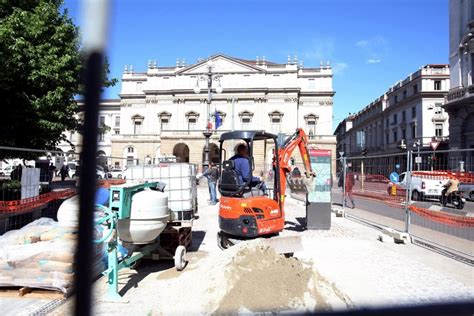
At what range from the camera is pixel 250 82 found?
61.5 meters

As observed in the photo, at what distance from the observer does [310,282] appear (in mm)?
4473

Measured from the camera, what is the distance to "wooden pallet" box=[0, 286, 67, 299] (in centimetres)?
470

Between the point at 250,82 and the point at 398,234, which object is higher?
the point at 250,82

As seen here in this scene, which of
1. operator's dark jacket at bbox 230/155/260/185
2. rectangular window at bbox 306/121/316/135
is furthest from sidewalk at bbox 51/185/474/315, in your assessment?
rectangular window at bbox 306/121/316/135

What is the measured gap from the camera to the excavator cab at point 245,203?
654 centimetres

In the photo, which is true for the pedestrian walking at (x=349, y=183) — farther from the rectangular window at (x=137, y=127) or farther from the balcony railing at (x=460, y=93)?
the rectangular window at (x=137, y=127)

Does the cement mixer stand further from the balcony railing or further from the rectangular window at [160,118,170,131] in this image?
the rectangular window at [160,118,170,131]

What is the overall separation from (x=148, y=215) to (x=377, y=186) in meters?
10.7

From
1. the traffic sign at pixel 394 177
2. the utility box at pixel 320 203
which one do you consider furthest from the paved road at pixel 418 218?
the utility box at pixel 320 203

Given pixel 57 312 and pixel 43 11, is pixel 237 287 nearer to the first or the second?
pixel 57 312

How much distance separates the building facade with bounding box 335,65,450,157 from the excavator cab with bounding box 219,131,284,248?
32892 mm

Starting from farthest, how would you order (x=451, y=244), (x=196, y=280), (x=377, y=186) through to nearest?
(x=377, y=186) < (x=451, y=244) < (x=196, y=280)

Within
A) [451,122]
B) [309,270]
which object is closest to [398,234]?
[309,270]

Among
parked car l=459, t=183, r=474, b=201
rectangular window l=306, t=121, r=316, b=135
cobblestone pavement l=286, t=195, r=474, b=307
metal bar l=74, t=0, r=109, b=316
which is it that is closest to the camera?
metal bar l=74, t=0, r=109, b=316
